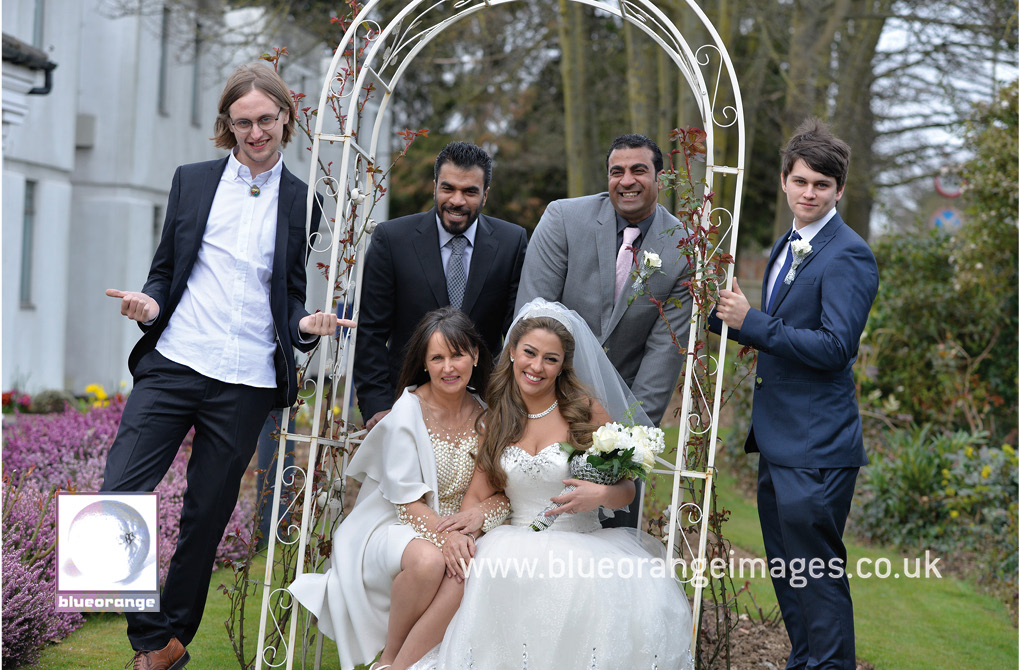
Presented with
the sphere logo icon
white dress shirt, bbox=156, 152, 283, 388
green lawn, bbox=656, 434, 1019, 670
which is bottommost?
green lawn, bbox=656, 434, 1019, 670

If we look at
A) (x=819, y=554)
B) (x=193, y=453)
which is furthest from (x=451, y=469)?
Result: (x=819, y=554)

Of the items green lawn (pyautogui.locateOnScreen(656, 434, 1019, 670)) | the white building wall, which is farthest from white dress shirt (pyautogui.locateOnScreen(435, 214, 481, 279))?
the white building wall

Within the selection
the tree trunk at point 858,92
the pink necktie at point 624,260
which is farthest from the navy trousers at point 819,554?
the tree trunk at point 858,92

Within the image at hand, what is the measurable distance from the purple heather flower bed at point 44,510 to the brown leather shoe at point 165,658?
0.47 meters

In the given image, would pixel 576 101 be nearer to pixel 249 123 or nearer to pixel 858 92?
pixel 858 92

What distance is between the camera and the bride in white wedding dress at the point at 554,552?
138 inches

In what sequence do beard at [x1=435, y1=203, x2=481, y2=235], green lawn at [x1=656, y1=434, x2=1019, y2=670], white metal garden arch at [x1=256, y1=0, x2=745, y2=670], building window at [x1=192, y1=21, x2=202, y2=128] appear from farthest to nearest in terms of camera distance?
building window at [x1=192, y1=21, x2=202, y2=128] < green lawn at [x1=656, y1=434, x2=1019, y2=670] < beard at [x1=435, y1=203, x2=481, y2=235] < white metal garden arch at [x1=256, y1=0, x2=745, y2=670]

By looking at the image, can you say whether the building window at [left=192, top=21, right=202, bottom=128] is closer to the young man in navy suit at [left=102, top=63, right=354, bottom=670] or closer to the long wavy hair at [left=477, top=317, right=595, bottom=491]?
the young man in navy suit at [left=102, top=63, right=354, bottom=670]

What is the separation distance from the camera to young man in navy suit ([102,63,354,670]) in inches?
144

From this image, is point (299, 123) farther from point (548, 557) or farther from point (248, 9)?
point (248, 9)

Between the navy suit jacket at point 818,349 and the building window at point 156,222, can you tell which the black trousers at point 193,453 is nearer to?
the navy suit jacket at point 818,349

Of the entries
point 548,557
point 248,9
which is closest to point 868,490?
point 548,557

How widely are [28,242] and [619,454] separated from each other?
34.1 feet

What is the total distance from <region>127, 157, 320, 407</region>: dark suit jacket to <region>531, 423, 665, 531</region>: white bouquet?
1.18 metres
